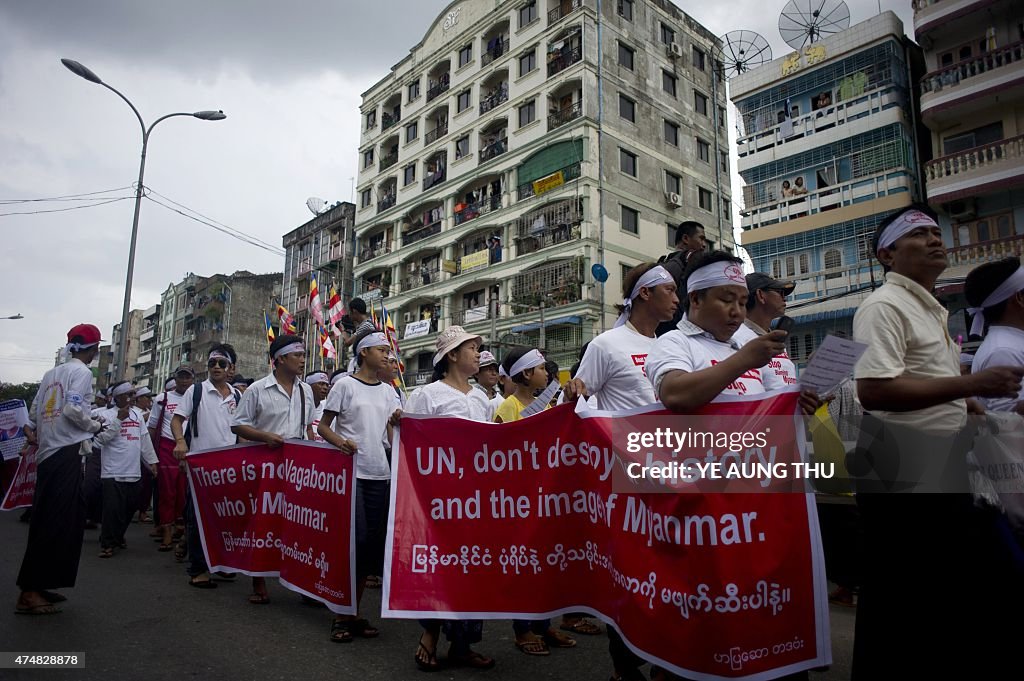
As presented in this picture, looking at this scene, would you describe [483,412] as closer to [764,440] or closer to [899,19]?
[764,440]

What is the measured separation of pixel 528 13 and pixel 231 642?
3451 centimetres

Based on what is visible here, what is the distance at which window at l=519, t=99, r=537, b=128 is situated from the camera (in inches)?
1278

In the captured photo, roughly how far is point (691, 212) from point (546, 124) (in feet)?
28.0

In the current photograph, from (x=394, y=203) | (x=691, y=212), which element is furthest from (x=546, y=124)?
(x=394, y=203)

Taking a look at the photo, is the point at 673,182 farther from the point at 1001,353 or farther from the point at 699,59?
the point at 1001,353

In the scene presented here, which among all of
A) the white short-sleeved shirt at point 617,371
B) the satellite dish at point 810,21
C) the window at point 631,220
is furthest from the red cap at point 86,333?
the window at point 631,220

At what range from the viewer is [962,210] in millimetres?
19656

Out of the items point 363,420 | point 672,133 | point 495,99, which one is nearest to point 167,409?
point 363,420

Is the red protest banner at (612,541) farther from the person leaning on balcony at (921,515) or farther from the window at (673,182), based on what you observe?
the window at (673,182)

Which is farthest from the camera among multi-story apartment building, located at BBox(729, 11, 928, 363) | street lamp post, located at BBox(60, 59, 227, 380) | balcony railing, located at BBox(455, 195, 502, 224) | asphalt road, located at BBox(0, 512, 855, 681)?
balcony railing, located at BBox(455, 195, 502, 224)

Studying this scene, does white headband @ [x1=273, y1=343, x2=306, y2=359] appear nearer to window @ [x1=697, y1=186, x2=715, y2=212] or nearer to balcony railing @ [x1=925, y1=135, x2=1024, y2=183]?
balcony railing @ [x1=925, y1=135, x2=1024, y2=183]

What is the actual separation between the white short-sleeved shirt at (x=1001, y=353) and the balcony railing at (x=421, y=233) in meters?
34.7

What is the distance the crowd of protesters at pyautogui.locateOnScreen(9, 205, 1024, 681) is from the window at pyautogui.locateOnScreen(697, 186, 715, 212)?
31.1 metres

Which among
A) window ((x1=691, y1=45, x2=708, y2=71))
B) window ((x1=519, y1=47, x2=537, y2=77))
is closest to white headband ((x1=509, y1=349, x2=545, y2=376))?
window ((x1=519, y1=47, x2=537, y2=77))
